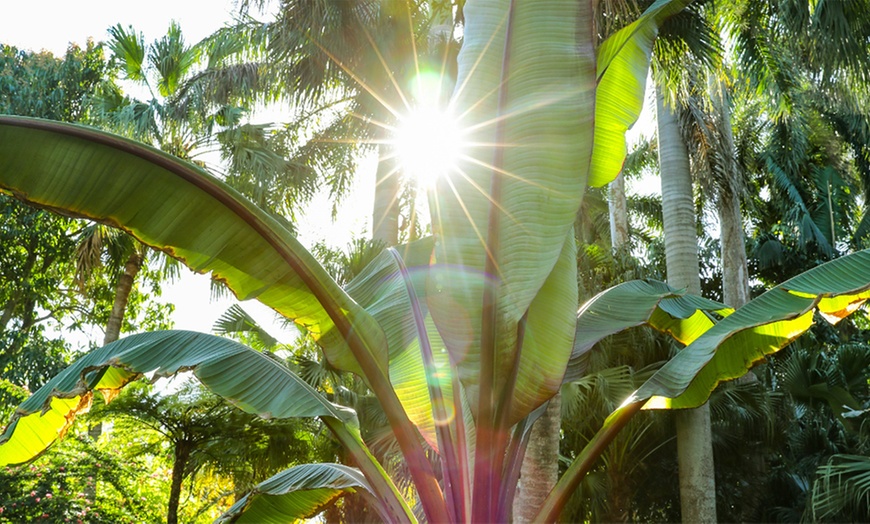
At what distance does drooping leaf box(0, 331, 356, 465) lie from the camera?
3979 millimetres

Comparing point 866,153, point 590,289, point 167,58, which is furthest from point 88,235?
point 866,153

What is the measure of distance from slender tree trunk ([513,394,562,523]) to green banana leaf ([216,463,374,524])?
163cm

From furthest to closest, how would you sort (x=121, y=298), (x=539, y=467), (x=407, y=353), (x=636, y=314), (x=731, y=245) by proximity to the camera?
(x=121, y=298)
(x=731, y=245)
(x=539, y=467)
(x=636, y=314)
(x=407, y=353)

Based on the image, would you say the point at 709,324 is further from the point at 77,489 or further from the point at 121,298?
the point at 121,298

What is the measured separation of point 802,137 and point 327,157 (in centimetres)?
1673

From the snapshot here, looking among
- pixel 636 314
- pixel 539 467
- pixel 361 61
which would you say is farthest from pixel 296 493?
pixel 361 61

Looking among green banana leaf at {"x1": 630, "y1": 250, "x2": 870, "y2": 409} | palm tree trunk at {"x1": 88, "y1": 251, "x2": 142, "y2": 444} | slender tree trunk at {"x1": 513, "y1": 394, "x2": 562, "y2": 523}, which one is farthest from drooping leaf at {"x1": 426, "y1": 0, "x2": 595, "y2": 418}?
palm tree trunk at {"x1": 88, "y1": 251, "x2": 142, "y2": 444}

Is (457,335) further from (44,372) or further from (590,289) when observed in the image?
(44,372)

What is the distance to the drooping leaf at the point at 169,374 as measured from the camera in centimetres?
398

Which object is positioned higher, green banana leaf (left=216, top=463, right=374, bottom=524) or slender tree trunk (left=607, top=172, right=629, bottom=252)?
slender tree trunk (left=607, top=172, right=629, bottom=252)

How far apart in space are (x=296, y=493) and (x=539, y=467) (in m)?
2.02

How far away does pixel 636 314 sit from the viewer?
525 cm

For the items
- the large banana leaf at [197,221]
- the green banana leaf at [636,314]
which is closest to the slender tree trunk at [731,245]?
the green banana leaf at [636,314]

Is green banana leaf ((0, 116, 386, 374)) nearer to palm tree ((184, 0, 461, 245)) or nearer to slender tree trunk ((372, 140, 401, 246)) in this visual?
palm tree ((184, 0, 461, 245))
